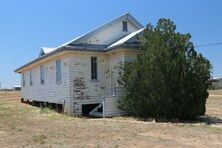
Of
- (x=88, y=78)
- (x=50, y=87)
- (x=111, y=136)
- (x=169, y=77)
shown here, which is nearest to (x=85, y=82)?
(x=88, y=78)

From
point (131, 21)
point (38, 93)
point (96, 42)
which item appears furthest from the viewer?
point (38, 93)

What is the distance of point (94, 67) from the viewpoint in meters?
19.4

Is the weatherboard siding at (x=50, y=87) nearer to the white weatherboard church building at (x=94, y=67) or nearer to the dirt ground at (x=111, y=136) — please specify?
the white weatherboard church building at (x=94, y=67)

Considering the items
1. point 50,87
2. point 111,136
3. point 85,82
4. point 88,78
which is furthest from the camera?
point 50,87

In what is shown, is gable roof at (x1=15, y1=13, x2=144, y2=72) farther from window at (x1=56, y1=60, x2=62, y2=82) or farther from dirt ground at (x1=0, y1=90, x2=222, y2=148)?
dirt ground at (x1=0, y1=90, x2=222, y2=148)

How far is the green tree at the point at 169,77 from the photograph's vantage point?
15.2m

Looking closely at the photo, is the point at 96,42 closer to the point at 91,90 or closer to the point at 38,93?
the point at 91,90

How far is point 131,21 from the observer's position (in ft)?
71.6

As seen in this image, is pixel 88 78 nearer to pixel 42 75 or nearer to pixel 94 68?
pixel 94 68

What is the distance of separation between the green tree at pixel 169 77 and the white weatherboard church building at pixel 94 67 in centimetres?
207

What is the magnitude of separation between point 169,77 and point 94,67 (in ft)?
17.9

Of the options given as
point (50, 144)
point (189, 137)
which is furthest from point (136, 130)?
point (50, 144)

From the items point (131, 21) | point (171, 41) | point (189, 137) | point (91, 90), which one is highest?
point (131, 21)

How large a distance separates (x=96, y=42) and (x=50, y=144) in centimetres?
1134
